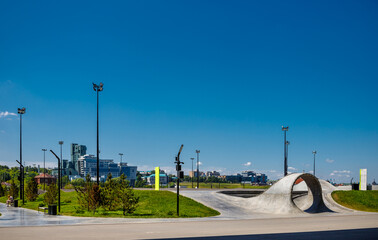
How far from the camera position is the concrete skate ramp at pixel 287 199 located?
117 feet

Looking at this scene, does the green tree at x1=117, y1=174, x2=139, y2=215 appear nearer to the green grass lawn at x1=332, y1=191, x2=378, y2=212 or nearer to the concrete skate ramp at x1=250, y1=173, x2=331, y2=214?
the concrete skate ramp at x1=250, y1=173, x2=331, y2=214

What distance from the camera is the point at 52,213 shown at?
32.8 metres

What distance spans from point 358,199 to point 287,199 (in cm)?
1228

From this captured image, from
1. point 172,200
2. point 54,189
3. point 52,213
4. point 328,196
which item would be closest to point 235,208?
point 172,200

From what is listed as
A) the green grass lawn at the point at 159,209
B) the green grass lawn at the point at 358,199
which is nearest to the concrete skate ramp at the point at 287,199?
the green grass lawn at the point at 358,199

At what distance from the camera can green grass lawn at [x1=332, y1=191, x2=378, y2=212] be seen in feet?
132

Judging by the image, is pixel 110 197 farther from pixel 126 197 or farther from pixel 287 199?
pixel 287 199

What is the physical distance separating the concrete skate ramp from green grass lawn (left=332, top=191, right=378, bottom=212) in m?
5.09

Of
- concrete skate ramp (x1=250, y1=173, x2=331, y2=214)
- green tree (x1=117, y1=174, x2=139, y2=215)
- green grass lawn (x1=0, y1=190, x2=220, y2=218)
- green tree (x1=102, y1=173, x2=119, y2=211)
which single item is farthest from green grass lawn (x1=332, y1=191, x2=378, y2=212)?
green tree (x1=102, y1=173, x2=119, y2=211)

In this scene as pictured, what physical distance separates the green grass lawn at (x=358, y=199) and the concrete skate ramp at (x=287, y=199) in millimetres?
5095

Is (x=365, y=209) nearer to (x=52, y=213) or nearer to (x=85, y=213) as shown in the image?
(x=85, y=213)

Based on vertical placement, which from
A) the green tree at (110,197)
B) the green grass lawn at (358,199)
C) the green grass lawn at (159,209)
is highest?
the green tree at (110,197)

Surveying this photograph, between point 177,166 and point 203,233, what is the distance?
10.6 m

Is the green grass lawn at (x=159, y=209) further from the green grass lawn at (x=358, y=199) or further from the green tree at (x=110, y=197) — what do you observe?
the green grass lawn at (x=358, y=199)
